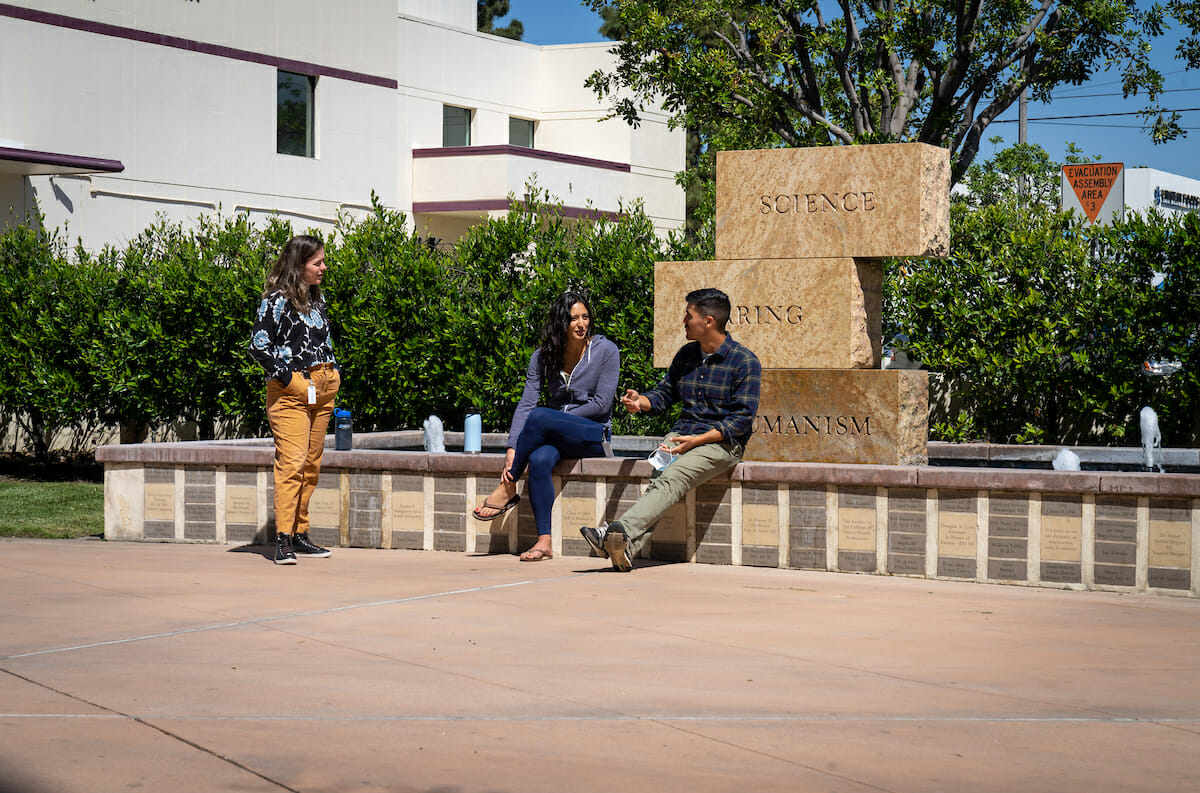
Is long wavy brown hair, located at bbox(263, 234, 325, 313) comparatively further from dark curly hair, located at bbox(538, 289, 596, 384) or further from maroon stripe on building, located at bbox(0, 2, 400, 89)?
maroon stripe on building, located at bbox(0, 2, 400, 89)

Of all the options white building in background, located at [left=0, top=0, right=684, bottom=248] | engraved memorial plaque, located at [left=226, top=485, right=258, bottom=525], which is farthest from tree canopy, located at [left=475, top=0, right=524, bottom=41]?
engraved memorial plaque, located at [left=226, top=485, right=258, bottom=525]

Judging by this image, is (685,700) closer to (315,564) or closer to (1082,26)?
(315,564)

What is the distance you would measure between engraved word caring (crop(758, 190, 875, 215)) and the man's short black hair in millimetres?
1173

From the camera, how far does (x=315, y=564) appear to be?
9.00 metres

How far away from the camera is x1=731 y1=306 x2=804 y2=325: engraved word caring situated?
961 centimetres

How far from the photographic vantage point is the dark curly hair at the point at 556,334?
371 inches

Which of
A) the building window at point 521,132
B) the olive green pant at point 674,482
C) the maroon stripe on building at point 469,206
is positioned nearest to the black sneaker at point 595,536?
the olive green pant at point 674,482

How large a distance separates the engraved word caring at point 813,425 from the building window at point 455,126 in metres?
21.2

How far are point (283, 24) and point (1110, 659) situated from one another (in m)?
21.9

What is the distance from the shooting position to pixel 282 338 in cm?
887

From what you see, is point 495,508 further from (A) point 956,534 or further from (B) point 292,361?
(A) point 956,534

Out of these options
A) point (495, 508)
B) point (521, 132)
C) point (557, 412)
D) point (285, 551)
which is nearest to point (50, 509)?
point (285, 551)

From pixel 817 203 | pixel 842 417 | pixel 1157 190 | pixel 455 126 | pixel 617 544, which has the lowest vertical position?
pixel 617 544

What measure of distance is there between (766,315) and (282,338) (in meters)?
3.20
